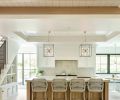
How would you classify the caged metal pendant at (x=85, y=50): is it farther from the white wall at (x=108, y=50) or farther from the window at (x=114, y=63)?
the window at (x=114, y=63)

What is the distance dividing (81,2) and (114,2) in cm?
60

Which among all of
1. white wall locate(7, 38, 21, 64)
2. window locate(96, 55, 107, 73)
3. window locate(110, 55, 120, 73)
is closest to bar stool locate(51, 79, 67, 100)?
white wall locate(7, 38, 21, 64)

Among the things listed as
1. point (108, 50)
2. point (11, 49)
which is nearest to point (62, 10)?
point (11, 49)

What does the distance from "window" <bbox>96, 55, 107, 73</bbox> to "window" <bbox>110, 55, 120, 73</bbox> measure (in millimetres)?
362

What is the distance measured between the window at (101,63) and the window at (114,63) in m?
0.36

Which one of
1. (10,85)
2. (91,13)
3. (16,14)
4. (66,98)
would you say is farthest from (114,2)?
(10,85)

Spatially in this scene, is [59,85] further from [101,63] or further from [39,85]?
[101,63]

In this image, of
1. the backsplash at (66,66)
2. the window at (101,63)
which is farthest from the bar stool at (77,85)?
the window at (101,63)

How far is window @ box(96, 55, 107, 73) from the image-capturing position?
13.1 meters

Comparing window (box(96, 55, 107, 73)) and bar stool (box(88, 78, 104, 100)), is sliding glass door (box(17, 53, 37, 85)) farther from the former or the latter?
bar stool (box(88, 78, 104, 100))

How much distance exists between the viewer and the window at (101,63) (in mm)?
13102

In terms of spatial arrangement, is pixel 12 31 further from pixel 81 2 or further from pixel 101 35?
pixel 101 35

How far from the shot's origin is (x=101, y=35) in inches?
382

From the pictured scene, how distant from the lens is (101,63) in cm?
1316
